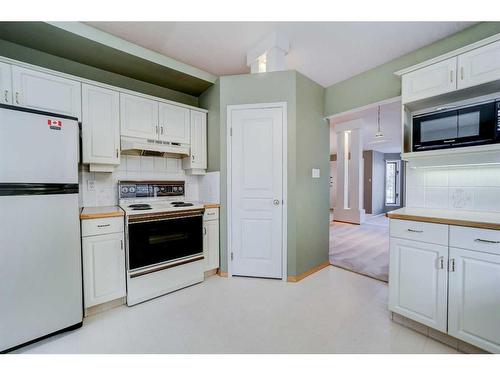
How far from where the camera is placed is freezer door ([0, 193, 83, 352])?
1471mm

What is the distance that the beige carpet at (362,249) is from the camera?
9.86 feet

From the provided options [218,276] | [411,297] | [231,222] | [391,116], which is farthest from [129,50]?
[391,116]

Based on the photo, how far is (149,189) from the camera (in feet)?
9.09

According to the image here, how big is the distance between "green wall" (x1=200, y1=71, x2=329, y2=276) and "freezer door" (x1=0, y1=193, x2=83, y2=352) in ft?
4.92

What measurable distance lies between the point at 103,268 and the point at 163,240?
0.55 m

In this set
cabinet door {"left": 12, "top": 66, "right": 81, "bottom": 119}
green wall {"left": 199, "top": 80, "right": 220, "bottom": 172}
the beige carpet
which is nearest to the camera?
cabinet door {"left": 12, "top": 66, "right": 81, "bottom": 119}

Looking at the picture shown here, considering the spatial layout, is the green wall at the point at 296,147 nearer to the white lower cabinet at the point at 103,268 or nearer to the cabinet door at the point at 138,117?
the cabinet door at the point at 138,117

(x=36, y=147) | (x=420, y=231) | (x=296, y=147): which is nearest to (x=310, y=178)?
(x=296, y=147)

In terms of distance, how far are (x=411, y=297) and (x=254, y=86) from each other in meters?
2.57

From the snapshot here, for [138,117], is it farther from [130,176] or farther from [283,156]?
[283,156]

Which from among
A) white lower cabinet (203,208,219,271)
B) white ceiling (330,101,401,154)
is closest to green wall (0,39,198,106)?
white lower cabinet (203,208,219,271)

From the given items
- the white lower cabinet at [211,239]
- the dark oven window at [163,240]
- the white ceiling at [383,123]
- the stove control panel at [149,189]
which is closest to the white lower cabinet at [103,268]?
the dark oven window at [163,240]

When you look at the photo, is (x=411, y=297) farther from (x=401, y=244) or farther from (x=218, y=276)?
(x=218, y=276)

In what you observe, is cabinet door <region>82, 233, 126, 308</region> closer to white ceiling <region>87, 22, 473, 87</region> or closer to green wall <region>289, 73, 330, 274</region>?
green wall <region>289, 73, 330, 274</region>
